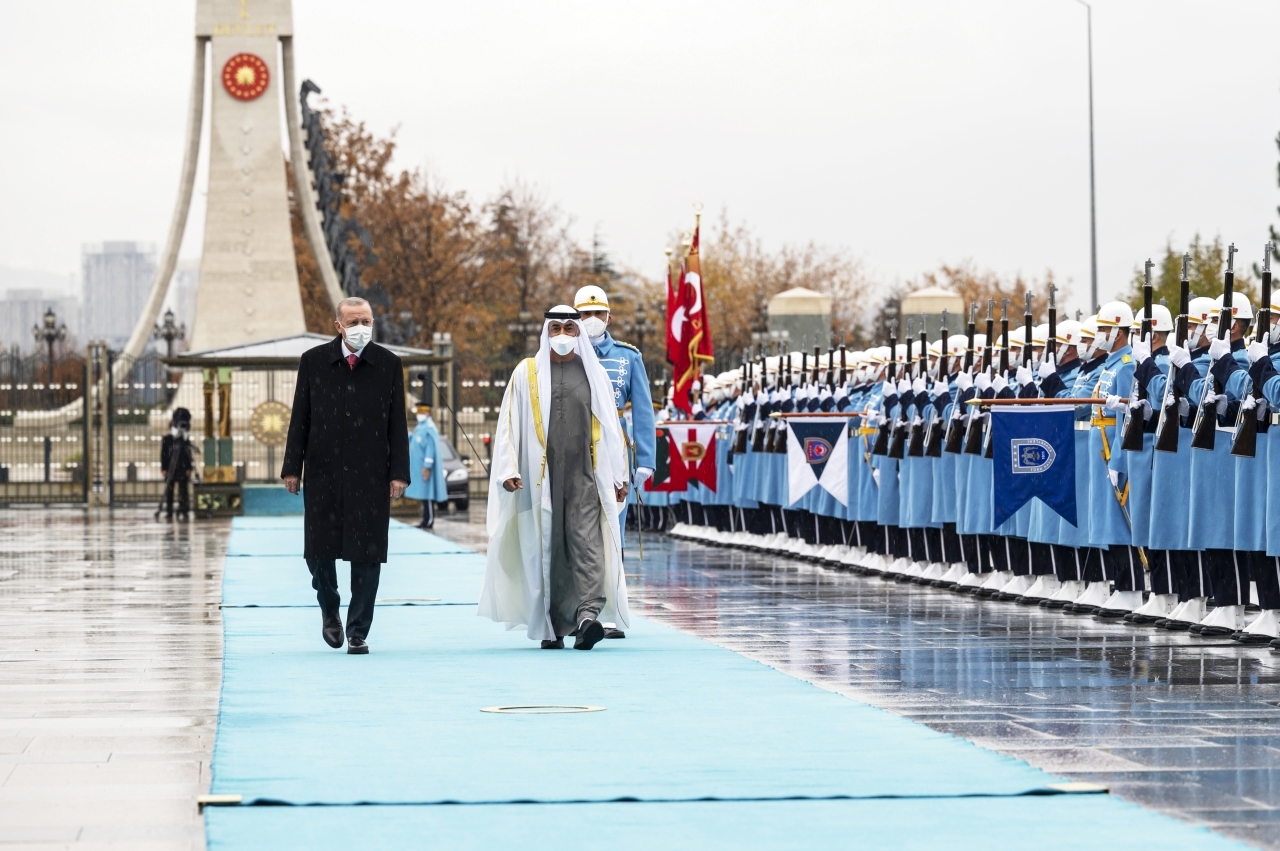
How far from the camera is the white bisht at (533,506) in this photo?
12.0 m

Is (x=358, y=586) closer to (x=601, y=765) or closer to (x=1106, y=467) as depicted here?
(x=601, y=765)

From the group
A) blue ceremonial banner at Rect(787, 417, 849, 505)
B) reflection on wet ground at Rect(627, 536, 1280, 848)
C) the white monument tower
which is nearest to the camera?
reflection on wet ground at Rect(627, 536, 1280, 848)

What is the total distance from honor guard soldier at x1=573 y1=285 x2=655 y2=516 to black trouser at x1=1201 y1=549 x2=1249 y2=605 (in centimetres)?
336

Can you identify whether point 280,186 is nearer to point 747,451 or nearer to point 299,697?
point 747,451

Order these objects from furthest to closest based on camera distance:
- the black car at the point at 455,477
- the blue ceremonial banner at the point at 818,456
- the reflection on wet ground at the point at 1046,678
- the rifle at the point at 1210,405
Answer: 1. the black car at the point at 455,477
2. the blue ceremonial banner at the point at 818,456
3. the rifle at the point at 1210,405
4. the reflection on wet ground at the point at 1046,678

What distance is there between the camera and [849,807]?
6.50 meters

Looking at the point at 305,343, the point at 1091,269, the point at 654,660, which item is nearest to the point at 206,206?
the point at 305,343

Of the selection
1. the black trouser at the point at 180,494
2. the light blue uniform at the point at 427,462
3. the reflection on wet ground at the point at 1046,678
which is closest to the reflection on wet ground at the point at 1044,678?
the reflection on wet ground at the point at 1046,678

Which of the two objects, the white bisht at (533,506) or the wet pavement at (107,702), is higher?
the white bisht at (533,506)

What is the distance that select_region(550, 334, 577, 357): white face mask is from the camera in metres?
12.2

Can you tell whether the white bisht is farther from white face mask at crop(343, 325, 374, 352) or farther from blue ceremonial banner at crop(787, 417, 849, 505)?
blue ceremonial banner at crop(787, 417, 849, 505)

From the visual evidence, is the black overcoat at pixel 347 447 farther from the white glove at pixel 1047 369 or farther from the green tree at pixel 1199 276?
the green tree at pixel 1199 276

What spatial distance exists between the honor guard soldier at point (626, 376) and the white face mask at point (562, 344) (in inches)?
26.1

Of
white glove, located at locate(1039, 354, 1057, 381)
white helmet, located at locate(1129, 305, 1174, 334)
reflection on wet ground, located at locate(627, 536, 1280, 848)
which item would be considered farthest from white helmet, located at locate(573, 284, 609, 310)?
white glove, located at locate(1039, 354, 1057, 381)
